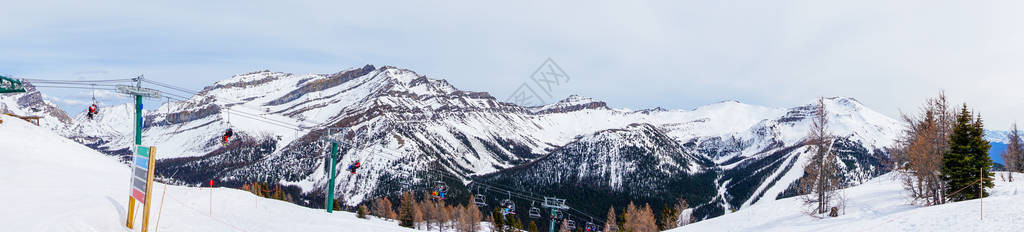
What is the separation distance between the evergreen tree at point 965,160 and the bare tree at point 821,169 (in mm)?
7039

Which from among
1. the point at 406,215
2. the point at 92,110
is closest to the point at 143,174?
the point at 92,110

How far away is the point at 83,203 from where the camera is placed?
45.3 feet

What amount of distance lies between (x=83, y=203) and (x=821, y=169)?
146 ft

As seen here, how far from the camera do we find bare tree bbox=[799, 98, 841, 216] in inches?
1475

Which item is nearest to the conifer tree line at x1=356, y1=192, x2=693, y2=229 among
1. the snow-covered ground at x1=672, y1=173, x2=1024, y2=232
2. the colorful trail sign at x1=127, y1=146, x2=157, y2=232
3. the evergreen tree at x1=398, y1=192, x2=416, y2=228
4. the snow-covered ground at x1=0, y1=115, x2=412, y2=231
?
the evergreen tree at x1=398, y1=192, x2=416, y2=228

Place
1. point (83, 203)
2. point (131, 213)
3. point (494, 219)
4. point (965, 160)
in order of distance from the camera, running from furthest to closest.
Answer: point (494, 219)
point (965, 160)
point (83, 203)
point (131, 213)

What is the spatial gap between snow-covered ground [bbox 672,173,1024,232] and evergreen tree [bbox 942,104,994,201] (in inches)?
65.7

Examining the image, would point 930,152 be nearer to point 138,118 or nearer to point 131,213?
point 131,213

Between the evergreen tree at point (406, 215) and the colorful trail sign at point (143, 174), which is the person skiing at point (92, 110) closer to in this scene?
the colorful trail sign at point (143, 174)

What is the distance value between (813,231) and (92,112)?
1915 inches

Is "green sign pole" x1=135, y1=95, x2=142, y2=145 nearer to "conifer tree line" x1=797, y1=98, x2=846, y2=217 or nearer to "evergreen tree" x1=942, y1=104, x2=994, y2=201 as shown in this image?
"conifer tree line" x1=797, y1=98, x2=846, y2=217

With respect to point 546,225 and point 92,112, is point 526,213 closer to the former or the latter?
point 546,225

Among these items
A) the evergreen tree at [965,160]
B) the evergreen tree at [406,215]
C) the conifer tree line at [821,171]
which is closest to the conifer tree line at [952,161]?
the evergreen tree at [965,160]

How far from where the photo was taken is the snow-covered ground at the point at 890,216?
69.5 feet
